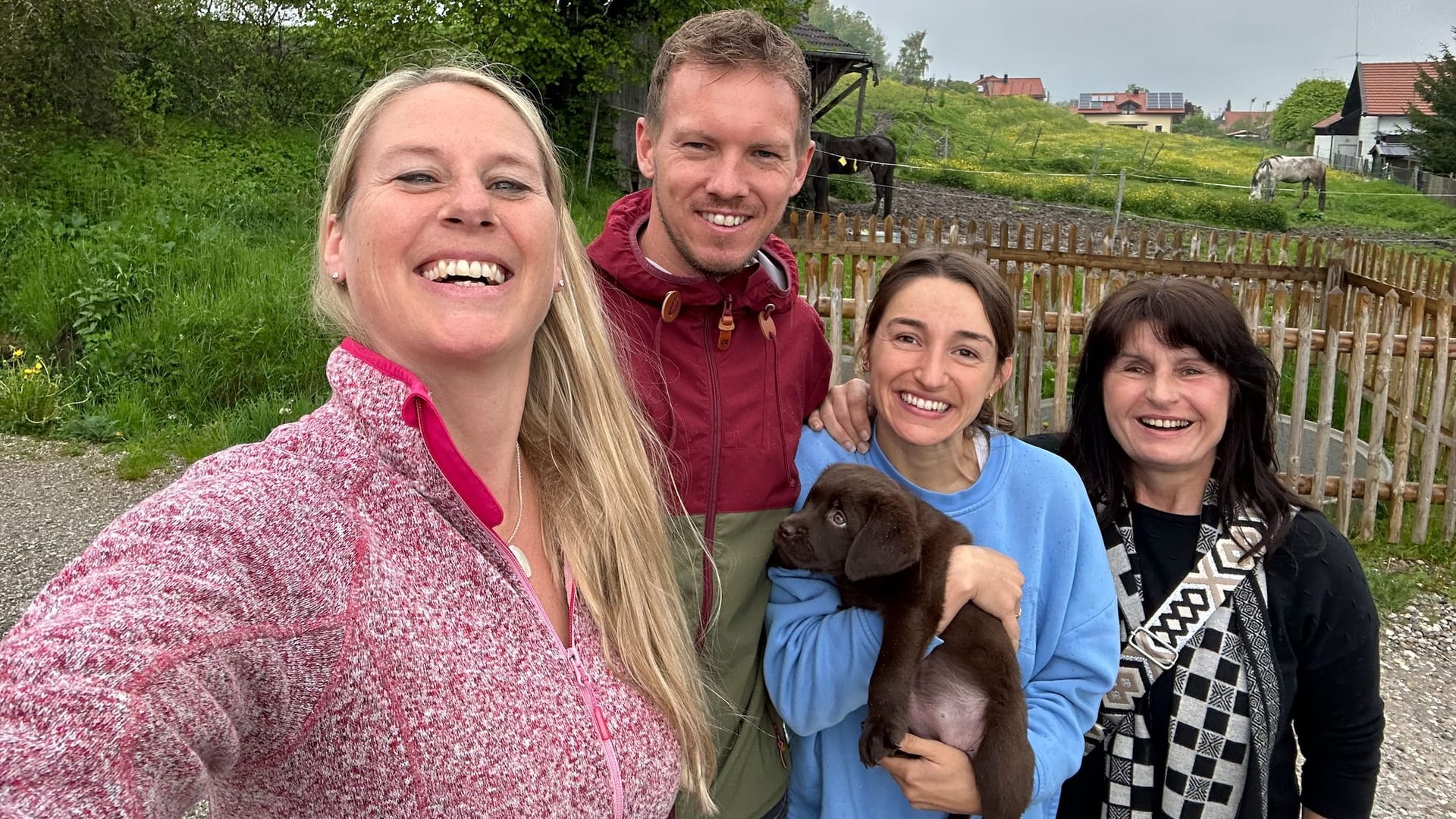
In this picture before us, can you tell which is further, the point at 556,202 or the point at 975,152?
the point at 975,152

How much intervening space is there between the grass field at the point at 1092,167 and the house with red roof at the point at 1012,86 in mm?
68634

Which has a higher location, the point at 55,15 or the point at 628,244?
the point at 55,15

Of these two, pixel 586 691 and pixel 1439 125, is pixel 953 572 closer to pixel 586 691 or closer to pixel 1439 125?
pixel 586 691

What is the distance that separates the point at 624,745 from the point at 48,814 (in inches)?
33.6

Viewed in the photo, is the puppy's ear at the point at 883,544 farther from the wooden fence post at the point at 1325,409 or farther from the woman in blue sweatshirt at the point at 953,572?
the wooden fence post at the point at 1325,409

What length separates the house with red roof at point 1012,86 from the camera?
12176 centimetres

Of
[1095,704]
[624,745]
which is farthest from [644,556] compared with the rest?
[1095,704]

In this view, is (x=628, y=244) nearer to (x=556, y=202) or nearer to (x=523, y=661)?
(x=556, y=202)

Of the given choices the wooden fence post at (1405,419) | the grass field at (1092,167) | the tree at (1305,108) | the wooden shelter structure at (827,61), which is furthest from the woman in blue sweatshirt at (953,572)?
the tree at (1305,108)

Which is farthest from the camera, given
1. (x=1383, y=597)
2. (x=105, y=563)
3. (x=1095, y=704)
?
(x=1383, y=597)

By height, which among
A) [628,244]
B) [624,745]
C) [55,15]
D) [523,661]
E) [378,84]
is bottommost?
[624,745]

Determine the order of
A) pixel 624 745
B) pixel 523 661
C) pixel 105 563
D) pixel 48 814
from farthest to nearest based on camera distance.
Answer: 1. pixel 624 745
2. pixel 523 661
3. pixel 105 563
4. pixel 48 814

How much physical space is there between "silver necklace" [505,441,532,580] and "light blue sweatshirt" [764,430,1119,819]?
2.46 feet

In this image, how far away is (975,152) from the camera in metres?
38.1
